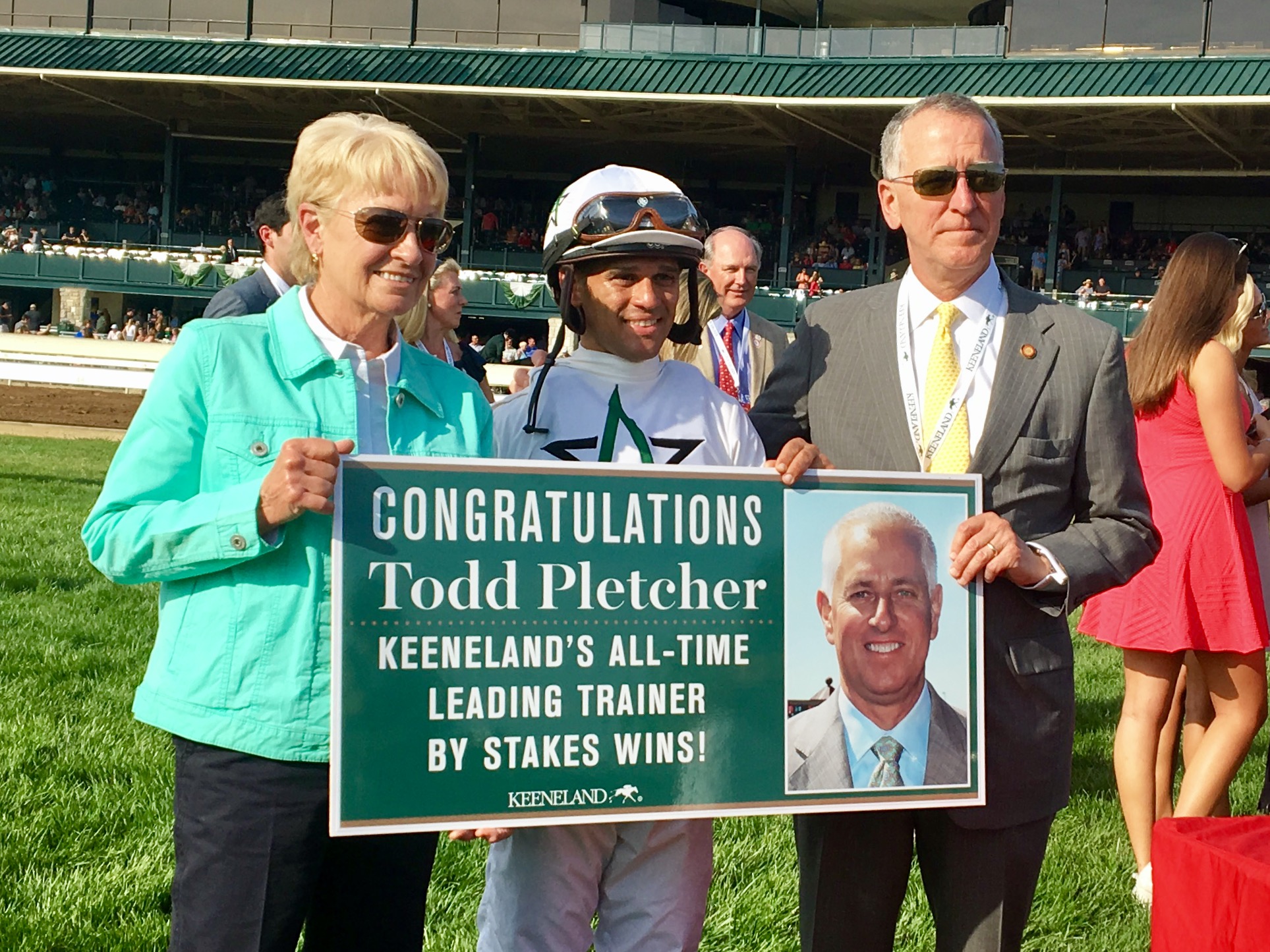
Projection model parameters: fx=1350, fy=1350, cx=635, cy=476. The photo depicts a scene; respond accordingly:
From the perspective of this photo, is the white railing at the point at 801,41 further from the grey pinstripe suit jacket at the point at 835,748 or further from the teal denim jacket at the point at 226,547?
the teal denim jacket at the point at 226,547

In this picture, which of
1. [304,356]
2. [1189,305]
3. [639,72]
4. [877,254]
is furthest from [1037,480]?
[877,254]

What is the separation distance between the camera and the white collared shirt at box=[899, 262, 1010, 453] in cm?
257

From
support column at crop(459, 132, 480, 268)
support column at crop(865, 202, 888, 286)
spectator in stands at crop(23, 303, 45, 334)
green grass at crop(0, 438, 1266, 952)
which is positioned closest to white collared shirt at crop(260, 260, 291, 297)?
green grass at crop(0, 438, 1266, 952)

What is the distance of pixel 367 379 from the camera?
2.36m

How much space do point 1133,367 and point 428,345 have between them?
3.22 m

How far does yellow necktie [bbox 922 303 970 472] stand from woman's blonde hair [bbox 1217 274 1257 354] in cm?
195

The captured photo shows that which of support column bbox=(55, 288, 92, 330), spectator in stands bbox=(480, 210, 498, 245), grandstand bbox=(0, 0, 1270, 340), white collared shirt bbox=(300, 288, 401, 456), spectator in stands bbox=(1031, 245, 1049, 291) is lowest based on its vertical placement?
white collared shirt bbox=(300, 288, 401, 456)

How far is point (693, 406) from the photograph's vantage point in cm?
271

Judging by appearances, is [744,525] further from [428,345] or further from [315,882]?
[428,345]

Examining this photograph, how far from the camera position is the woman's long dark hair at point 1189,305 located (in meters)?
4.10

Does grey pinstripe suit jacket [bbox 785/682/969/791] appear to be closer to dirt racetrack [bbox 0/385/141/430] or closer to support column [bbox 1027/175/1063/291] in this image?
dirt racetrack [bbox 0/385/141/430]

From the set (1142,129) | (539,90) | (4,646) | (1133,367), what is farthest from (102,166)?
(1133,367)

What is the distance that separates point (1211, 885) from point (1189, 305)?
2353 millimetres

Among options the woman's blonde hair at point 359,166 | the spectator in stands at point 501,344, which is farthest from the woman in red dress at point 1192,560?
the spectator in stands at point 501,344
